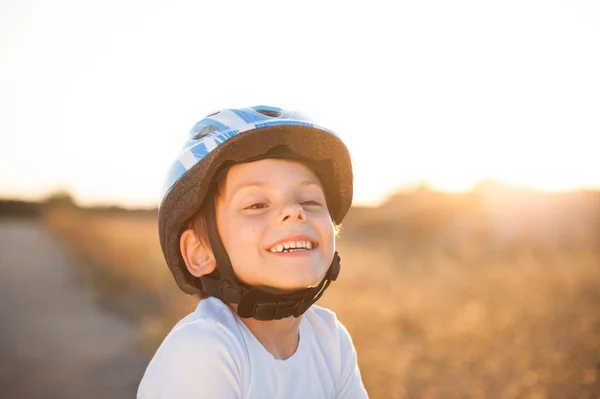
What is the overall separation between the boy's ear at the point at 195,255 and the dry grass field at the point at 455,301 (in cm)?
283

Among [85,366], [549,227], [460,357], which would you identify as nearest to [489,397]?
[460,357]

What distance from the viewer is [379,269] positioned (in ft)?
32.5

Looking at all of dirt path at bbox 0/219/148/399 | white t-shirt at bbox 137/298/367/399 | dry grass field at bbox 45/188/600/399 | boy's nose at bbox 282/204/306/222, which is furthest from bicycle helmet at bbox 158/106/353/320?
dirt path at bbox 0/219/148/399

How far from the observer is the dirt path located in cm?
534

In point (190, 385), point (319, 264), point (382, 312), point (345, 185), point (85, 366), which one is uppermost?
point (345, 185)

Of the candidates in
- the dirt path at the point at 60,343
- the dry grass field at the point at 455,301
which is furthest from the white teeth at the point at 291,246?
the dirt path at the point at 60,343

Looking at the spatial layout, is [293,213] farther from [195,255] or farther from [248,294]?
[195,255]

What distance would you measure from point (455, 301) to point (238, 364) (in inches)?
225

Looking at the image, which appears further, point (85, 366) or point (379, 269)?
point (379, 269)

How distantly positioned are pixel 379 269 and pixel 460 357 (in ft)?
14.7

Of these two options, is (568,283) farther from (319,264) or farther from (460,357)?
(319,264)

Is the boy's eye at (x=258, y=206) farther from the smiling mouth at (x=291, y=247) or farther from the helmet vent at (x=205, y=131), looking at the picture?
the helmet vent at (x=205, y=131)

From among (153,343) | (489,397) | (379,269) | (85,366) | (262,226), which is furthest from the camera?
(379,269)

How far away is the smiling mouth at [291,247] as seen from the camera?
2184mm
